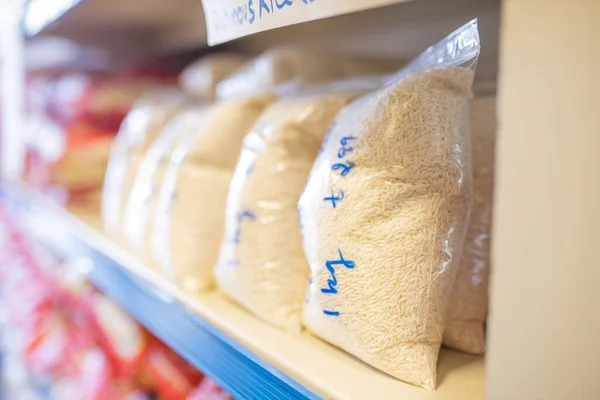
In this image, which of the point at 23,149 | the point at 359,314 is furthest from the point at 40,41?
the point at 359,314

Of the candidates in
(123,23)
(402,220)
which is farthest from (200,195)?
(123,23)

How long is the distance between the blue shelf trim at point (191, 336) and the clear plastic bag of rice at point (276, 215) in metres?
0.07

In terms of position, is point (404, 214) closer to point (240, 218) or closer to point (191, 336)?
point (240, 218)

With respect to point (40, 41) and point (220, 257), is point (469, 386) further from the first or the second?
point (40, 41)

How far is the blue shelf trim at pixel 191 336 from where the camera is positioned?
0.57m

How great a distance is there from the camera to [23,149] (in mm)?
1818

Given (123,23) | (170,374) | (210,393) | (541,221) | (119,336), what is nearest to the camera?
(541,221)

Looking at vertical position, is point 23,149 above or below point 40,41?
below

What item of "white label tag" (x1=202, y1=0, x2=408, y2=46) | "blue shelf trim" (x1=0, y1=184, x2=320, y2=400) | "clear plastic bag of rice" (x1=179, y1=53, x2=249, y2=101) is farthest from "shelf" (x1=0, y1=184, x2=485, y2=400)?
"clear plastic bag of rice" (x1=179, y1=53, x2=249, y2=101)

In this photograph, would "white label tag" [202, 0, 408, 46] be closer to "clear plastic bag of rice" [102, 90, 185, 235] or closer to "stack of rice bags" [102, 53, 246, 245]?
"stack of rice bags" [102, 53, 246, 245]

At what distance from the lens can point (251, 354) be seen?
0.60m

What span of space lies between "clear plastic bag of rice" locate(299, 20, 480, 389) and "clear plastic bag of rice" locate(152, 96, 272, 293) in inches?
12.4

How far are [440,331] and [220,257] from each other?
352 millimetres

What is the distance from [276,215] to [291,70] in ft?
1.57
